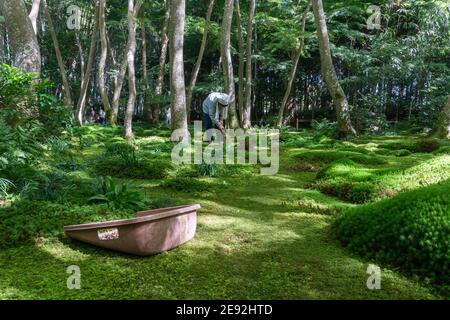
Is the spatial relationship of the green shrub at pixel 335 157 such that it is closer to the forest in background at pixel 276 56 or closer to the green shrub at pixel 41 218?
the forest in background at pixel 276 56

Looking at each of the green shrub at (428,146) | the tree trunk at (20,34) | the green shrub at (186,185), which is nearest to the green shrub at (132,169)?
the green shrub at (186,185)

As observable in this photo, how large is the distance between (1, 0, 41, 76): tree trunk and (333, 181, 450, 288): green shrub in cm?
642

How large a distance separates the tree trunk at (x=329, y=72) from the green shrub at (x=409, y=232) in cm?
802

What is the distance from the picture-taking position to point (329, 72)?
36.5 feet

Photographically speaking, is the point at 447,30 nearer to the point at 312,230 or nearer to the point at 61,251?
the point at 312,230

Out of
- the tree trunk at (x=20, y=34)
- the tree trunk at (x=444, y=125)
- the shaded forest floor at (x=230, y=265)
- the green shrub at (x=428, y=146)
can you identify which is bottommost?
the shaded forest floor at (x=230, y=265)

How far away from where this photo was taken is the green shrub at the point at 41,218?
348cm

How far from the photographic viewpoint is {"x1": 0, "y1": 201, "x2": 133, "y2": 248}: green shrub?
3.48m

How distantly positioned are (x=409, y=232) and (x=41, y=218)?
10.9 ft

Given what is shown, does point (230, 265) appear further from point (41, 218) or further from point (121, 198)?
point (41, 218)

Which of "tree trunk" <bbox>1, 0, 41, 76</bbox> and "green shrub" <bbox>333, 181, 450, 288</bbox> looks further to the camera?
"tree trunk" <bbox>1, 0, 41, 76</bbox>

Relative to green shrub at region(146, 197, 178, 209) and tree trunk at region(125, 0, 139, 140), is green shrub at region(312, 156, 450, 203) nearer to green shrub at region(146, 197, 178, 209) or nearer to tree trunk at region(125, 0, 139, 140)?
green shrub at region(146, 197, 178, 209)

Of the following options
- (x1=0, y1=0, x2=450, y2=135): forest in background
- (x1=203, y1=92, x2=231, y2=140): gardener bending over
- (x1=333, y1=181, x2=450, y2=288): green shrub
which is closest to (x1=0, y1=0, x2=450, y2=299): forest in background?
(x1=333, y1=181, x2=450, y2=288): green shrub

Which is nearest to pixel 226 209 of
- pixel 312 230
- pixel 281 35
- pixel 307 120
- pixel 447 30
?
pixel 312 230
